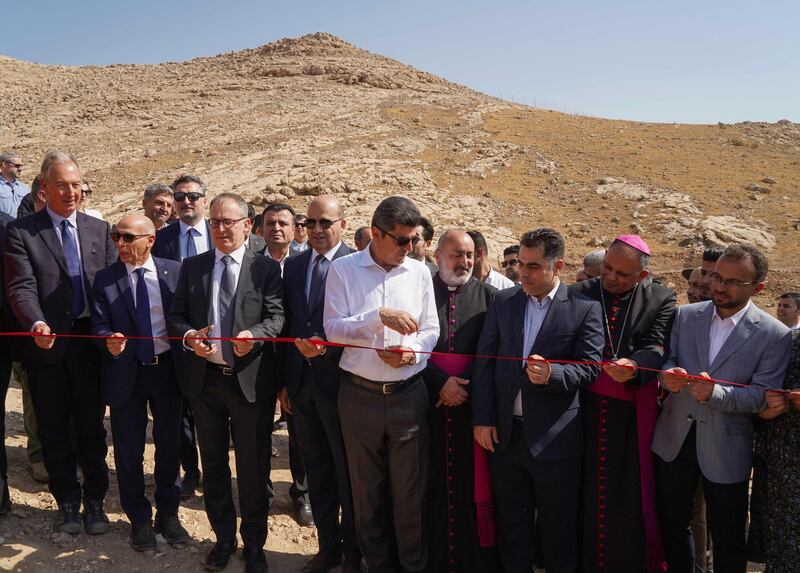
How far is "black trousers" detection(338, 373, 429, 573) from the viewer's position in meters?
3.78

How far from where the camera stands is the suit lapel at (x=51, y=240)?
418 cm

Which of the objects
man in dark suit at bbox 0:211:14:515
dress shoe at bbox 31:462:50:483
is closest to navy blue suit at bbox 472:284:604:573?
man in dark suit at bbox 0:211:14:515

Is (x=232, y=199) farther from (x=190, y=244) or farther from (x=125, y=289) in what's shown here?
(x=190, y=244)

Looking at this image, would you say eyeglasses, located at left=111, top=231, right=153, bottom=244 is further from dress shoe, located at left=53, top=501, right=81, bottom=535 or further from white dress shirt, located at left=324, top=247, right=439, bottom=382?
dress shoe, located at left=53, top=501, right=81, bottom=535

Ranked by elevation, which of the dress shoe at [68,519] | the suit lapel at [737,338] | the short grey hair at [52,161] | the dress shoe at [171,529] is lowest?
the dress shoe at [171,529]

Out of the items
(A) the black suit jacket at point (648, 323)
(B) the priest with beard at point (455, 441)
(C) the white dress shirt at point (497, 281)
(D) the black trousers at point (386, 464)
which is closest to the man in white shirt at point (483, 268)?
(C) the white dress shirt at point (497, 281)

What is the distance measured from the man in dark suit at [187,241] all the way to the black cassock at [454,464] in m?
2.25

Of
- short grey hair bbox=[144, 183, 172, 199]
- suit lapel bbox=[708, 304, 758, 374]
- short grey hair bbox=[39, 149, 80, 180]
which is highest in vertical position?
short grey hair bbox=[39, 149, 80, 180]

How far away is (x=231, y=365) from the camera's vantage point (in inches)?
156

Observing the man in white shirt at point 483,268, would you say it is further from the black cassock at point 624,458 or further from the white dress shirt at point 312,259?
the black cassock at point 624,458

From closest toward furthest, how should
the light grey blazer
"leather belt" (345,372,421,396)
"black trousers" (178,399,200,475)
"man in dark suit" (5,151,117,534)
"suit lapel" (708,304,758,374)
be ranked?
the light grey blazer, "suit lapel" (708,304,758,374), "leather belt" (345,372,421,396), "man in dark suit" (5,151,117,534), "black trousers" (178,399,200,475)

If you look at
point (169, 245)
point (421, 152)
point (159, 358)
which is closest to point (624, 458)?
point (159, 358)

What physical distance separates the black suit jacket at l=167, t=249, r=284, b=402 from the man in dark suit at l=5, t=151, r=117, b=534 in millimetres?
710

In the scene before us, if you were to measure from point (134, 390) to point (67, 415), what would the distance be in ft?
2.03
